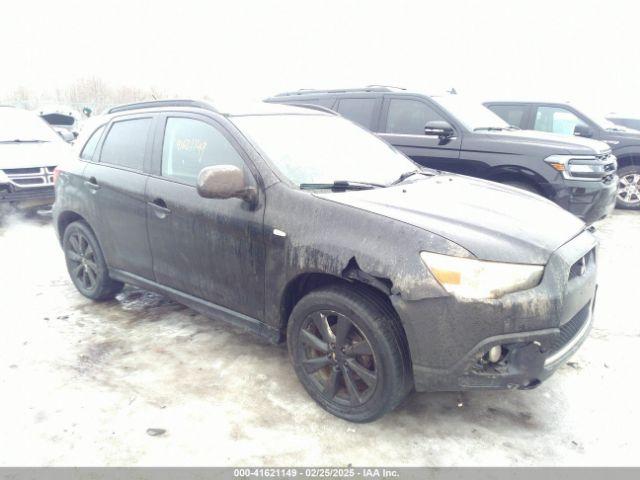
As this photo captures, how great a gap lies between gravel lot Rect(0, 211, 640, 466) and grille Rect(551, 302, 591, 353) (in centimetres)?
55

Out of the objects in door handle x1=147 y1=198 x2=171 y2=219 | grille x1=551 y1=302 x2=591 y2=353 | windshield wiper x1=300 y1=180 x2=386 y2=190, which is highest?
windshield wiper x1=300 y1=180 x2=386 y2=190

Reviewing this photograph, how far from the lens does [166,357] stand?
3557mm

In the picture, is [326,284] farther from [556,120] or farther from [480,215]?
[556,120]

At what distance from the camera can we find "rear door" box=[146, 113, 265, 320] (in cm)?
310

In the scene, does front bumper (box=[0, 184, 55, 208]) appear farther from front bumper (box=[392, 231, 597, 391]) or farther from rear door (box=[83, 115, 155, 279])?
front bumper (box=[392, 231, 597, 391])

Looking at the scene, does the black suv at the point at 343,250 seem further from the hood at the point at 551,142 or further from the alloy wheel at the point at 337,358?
the hood at the point at 551,142

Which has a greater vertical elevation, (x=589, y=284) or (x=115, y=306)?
(x=589, y=284)

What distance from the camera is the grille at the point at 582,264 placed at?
2643 millimetres

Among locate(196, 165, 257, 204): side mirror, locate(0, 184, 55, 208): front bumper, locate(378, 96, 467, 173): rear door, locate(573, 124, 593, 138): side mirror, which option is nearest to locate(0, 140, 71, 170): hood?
locate(0, 184, 55, 208): front bumper

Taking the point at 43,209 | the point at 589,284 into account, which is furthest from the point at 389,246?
the point at 43,209

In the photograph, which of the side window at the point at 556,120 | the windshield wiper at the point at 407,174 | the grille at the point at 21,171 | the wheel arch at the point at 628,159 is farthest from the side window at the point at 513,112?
the grille at the point at 21,171

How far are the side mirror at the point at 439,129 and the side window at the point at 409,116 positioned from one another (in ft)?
1.18
